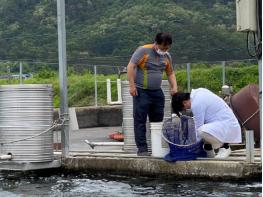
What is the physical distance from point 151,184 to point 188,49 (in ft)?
61.7

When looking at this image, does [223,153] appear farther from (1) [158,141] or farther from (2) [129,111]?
(2) [129,111]

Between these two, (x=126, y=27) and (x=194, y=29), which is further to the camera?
(x=126, y=27)

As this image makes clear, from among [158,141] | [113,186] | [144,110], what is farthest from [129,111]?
[113,186]

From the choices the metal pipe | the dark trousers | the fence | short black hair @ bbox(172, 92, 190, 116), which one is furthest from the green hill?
short black hair @ bbox(172, 92, 190, 116)

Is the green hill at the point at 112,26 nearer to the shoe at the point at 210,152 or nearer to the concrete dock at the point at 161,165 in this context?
the concrete dock at the point at 161,165

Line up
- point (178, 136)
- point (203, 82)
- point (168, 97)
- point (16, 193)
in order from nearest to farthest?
1. point (16, 193)
2. point (178, 136)
3. point (168, 97)
4. point (203, 82)

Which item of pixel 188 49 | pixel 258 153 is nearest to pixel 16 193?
pixel 258 153

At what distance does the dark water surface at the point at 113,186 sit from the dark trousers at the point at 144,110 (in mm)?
541

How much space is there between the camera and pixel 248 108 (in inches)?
470

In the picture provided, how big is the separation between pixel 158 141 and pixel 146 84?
2.62ft

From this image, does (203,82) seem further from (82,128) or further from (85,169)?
(85,169)

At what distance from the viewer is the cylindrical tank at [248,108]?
11.9 meters

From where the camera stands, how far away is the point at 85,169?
10.6 m

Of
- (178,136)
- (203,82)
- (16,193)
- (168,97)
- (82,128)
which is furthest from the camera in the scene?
(203,82)
